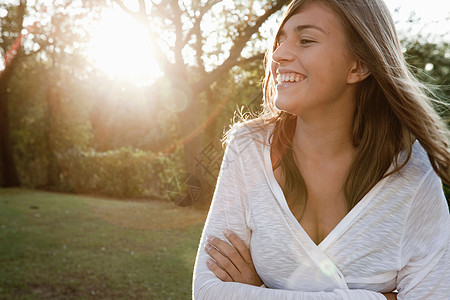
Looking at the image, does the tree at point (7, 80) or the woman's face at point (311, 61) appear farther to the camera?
the tree at point (7, 80)

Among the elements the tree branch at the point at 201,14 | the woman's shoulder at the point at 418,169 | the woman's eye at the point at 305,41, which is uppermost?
the tree branch at the point at 201,14

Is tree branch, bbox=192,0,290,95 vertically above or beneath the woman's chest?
above

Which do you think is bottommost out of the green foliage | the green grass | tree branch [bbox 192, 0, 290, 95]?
the green grass

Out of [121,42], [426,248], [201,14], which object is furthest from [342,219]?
[121,42]

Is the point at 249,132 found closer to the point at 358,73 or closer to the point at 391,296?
the point at 358,73

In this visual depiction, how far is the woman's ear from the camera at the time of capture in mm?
2197

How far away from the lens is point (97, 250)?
27.1 feet

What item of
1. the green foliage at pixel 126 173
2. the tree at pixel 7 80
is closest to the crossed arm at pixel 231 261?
the green foliage at pixel 126 173

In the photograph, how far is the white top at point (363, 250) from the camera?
1.97 m

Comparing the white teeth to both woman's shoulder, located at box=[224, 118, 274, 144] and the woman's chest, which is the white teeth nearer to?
woman's shoulder, located at box=[224, 118, 274, 144]

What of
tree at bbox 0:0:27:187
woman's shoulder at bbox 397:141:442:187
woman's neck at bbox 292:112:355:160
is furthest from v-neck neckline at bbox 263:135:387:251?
tree at bbox 0:0:27:187

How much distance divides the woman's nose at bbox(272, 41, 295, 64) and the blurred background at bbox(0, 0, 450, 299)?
0.83m

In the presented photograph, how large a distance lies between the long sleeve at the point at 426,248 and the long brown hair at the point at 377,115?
136 mm

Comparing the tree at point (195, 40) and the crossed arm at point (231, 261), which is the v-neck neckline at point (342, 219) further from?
the tree at point (195, 40)
